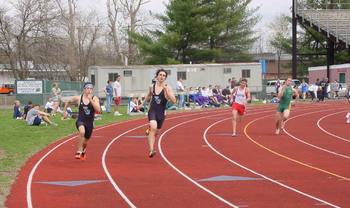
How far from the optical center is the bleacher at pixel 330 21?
5447 cm

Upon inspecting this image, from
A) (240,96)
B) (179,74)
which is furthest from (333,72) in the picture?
(240,96)

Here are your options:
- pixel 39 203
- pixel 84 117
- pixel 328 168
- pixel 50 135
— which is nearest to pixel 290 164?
pixel 328 168

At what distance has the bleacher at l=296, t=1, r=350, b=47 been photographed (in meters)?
54.5

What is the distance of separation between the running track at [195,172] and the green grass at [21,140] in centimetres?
24

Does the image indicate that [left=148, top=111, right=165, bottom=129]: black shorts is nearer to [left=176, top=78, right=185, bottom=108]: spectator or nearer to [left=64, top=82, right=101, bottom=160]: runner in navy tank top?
[left=64, top=82, right=101, bottom=160]: runner in navy tank top

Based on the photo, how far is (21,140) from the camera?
58.0ft

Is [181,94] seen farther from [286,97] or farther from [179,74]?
[286,97]

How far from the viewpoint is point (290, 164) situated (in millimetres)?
12422

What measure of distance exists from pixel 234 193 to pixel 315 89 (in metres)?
34.4

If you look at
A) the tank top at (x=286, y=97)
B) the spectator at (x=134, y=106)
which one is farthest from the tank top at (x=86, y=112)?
the spectator at (x=134, y=106)

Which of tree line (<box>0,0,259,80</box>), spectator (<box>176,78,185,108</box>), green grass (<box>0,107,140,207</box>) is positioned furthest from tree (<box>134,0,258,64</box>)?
green grass (<box>0,107,140,207</box>)

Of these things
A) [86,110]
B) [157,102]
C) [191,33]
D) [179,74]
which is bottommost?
[86,110]

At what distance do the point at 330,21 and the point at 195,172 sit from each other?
4808 centimetres

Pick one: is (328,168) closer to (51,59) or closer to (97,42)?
(51,59)
